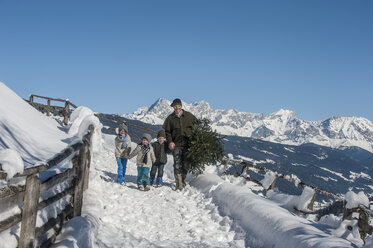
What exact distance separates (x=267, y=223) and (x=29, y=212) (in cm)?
423

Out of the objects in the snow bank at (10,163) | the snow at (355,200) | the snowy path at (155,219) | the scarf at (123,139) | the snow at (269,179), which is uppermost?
the snow bank at (10,163)

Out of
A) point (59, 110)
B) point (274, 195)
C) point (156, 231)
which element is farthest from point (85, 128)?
point (59, 110)

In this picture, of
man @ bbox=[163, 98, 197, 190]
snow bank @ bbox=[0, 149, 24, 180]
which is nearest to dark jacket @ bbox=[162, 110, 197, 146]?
man @ bbox=[163, 98, 197, 190]

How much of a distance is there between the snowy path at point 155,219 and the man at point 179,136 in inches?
33.5

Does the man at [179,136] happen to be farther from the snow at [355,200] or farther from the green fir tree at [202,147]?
the snow at [355,200]

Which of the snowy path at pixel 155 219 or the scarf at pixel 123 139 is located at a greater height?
the scarf at pixel 123 139

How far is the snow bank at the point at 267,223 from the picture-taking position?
198 inches

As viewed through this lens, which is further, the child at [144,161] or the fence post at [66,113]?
the fence post at [66,113]

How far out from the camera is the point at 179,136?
35.5 feet

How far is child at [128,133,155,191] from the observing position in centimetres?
1052

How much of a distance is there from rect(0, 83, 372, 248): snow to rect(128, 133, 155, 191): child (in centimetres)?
31

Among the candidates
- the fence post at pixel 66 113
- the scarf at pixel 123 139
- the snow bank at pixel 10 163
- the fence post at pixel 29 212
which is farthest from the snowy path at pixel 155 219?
the fence post at pixel 66 113

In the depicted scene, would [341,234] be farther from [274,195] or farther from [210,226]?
[274,195]

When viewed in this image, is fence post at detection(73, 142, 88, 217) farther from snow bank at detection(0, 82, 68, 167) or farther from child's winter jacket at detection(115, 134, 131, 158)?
child's winter jacket at detection(115, 134, 131, 158)
